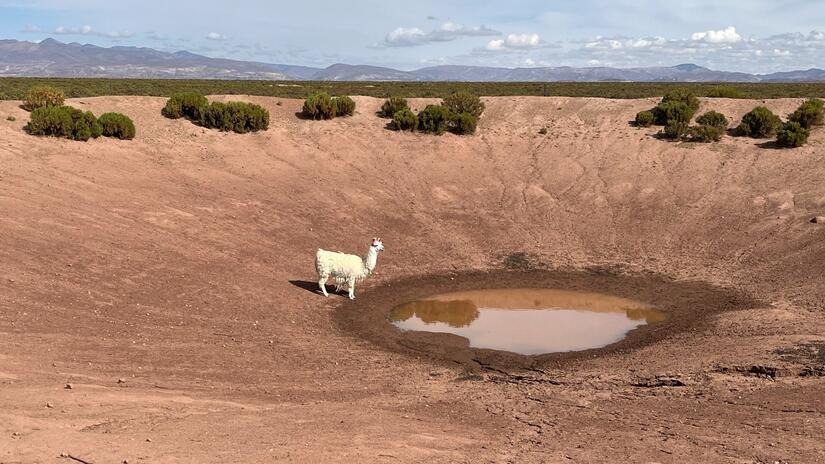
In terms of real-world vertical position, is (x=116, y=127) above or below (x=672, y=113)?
below

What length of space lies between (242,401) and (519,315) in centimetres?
1119

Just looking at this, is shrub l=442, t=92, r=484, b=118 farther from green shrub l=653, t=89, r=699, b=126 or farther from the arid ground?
green shrub l=653, t=89, r=699, b=126

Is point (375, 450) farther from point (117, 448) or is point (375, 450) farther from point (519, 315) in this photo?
point (519, 315)

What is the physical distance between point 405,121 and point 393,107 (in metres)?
2.69

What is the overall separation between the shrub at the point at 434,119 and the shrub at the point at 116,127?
17424mm

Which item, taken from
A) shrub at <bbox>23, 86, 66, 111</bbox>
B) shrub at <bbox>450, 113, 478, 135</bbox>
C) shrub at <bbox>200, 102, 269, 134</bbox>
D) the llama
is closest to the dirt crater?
the llama

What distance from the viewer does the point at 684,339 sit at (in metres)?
18.1

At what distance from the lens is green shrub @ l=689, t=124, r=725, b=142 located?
3928cm

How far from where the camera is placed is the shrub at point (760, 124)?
1545 inches

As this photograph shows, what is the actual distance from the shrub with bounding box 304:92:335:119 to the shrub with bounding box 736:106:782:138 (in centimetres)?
2558

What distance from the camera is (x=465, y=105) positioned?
4494cm

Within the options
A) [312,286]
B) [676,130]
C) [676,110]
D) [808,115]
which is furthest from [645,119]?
[312,286]

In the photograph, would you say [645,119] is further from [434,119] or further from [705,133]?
[434,119]

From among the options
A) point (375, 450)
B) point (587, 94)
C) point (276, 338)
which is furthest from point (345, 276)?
point (587, 94)
